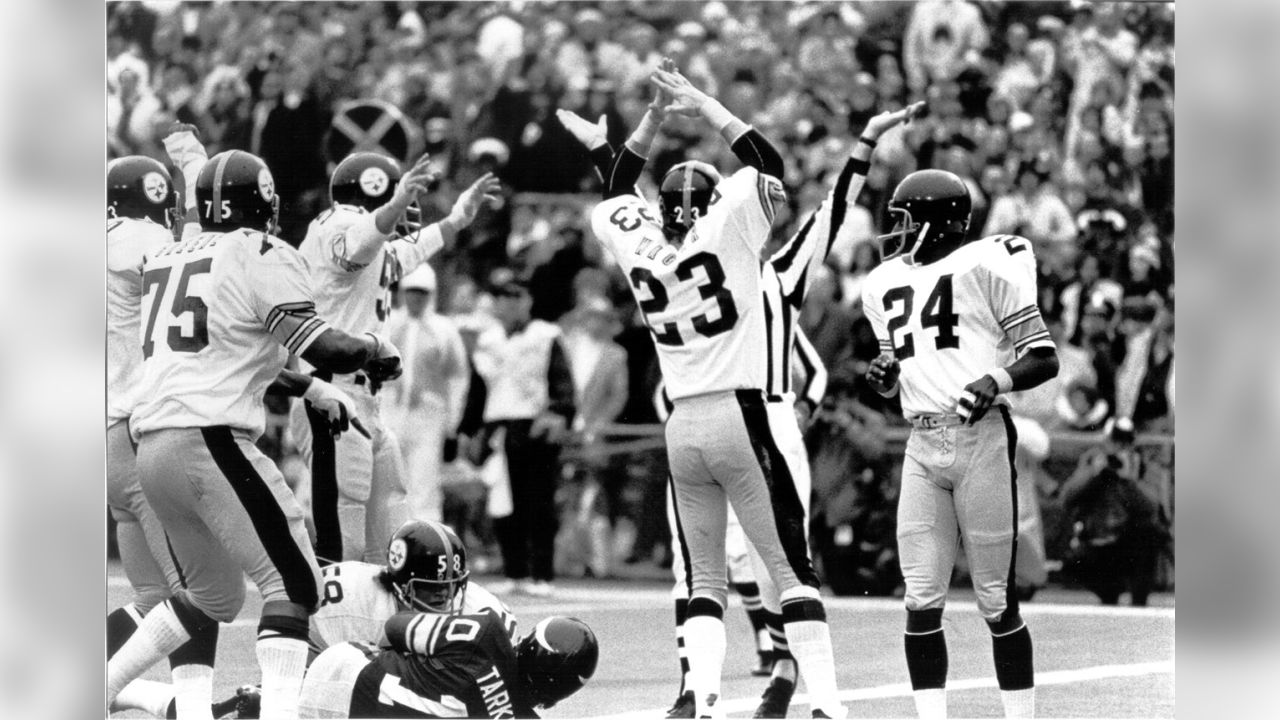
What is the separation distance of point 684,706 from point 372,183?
285cm

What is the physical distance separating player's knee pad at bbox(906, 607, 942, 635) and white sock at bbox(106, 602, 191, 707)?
2.76 m

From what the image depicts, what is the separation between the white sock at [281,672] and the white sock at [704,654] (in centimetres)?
153

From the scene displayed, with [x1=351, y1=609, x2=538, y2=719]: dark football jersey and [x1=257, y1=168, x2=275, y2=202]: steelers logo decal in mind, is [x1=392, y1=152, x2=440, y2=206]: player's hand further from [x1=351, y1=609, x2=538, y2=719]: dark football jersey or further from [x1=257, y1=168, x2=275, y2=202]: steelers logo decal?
[x1=351, y1=609, x2=538, y2=719]: dark football jersey

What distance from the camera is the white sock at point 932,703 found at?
6926 mm

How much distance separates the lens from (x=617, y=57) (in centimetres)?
1116

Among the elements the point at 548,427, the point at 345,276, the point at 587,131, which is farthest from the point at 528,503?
the point at 587,131

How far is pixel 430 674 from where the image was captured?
673 centimetres

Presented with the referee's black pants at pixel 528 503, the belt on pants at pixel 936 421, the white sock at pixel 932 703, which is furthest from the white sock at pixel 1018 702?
the referee's black pants at pixel 528 503

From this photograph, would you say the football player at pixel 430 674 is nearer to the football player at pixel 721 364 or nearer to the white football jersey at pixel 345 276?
the football player at pixel 721 364

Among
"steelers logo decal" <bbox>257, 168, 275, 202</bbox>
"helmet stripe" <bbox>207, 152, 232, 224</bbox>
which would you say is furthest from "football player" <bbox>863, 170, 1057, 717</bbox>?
"helmet stripe" <bbox>207, 152, 232, 224</bbox>

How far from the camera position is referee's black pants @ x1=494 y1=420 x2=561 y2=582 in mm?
11344

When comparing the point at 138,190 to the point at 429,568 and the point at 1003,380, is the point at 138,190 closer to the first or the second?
the point at 429,568
